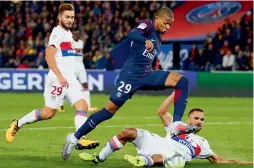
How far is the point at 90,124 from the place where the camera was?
10578 millimetres

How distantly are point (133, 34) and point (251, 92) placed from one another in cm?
1654

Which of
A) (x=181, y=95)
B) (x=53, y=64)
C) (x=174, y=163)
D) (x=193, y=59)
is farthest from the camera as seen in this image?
(x=193, y=59)

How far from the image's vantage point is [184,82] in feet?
34.6

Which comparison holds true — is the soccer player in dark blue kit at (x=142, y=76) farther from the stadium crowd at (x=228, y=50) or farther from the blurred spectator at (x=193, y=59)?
the blurred spectator at (x=193, y=59)

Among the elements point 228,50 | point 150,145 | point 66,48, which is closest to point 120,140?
point 150,145

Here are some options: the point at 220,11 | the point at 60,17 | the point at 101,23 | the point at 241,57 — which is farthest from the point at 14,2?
the point at 60,17

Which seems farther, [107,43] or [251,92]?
[107,43]

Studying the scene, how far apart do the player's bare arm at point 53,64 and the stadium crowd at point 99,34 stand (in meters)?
15.3

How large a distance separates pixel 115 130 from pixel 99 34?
54.2 feet

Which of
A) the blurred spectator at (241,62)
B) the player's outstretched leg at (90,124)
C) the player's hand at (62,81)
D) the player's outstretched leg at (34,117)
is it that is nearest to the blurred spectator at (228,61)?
the blurred spectator at (241,62)

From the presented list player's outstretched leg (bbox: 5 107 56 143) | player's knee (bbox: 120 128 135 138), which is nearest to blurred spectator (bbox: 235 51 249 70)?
player's outstretched leg (bbox: 5 107 56 143)

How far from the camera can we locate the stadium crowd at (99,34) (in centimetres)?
2831

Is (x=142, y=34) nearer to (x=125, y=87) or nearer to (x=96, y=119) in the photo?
(x=125, y=87)

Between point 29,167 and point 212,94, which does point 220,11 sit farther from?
point 29,167
